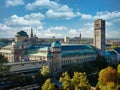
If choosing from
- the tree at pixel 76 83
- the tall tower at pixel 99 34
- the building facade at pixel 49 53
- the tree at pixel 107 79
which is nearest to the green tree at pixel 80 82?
the tree at pixel 76 83

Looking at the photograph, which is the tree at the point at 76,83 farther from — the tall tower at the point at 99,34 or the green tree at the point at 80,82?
the tall tower at the point at 99,34

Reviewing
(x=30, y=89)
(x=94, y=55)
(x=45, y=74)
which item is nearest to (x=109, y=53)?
(x=94, y=55)

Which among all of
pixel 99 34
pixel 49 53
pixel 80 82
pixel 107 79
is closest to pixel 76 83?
pixel 80 82

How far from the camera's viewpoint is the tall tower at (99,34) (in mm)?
104125

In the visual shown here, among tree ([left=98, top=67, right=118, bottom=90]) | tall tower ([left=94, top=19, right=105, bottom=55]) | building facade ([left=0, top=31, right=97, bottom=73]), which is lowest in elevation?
tree ([left=98, top=67, right=118, bottom=90])

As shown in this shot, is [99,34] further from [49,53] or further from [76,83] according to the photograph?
[76,83]

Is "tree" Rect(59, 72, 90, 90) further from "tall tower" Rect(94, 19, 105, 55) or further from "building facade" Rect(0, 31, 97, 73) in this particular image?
"tall tower" Rect(94, 19, 105, 55)

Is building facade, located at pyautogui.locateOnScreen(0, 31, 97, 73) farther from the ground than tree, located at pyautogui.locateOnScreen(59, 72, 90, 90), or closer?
farther from the ground

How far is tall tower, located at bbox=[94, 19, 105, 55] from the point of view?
4099 inches

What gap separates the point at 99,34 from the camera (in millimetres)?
105000

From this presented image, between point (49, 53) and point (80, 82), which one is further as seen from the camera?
point (49, 53)

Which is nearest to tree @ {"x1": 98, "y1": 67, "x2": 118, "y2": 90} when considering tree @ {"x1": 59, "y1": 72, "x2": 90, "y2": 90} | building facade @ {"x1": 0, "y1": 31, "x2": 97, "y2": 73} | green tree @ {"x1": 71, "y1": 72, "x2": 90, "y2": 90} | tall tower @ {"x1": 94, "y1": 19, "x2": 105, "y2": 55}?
green tree @ {"x1": 71, "y1": 72, "x2": 90, "y2": 90}

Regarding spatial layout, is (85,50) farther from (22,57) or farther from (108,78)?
(108,78)

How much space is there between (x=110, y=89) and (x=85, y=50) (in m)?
51.3
